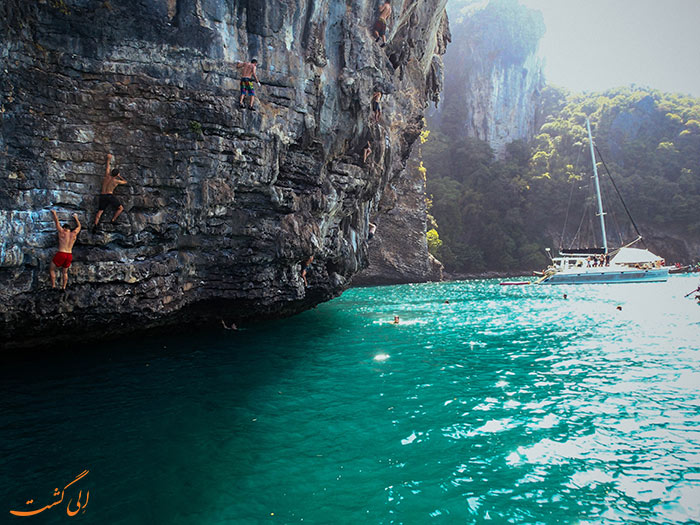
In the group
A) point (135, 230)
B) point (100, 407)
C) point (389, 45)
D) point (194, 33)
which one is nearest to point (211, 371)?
point (100, 407)

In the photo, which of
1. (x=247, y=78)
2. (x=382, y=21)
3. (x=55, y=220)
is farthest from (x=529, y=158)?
(x=55, y=220)

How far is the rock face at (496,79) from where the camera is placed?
7150 centimetres

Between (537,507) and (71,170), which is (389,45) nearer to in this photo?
(71,170)

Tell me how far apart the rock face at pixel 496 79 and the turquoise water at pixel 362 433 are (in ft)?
224

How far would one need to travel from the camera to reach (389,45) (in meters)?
17.6

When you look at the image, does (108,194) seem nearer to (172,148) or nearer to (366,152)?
(172,148)

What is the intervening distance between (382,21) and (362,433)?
15.5 meters

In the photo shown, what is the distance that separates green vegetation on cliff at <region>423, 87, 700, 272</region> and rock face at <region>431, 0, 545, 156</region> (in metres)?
5.25

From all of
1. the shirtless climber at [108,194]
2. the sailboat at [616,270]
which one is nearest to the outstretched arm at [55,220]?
the shirtless climber at [108,194]

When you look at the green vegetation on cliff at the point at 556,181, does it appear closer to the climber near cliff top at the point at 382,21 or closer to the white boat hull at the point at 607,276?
the white boat hull at the point at 607,276

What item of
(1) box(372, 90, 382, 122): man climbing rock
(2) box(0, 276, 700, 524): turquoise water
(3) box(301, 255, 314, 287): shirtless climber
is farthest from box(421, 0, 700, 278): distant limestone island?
(2) box(0, 276, 700, 524): turquoise water

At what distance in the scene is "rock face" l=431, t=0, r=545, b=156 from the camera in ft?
235

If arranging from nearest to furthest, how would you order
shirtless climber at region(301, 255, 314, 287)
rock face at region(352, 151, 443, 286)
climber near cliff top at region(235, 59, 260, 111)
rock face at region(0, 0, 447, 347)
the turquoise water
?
the turquoise water → rock face at region(0, 0, 447, 347) → climber near cliff top at region(235, 59, 260, 111) → shirtless climber at region(301, 255, 314, 287) → rock face at region(352, 151, 443, 286)

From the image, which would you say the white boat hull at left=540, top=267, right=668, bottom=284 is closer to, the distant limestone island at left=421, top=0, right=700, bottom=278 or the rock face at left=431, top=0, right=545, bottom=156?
the distant limestone island at left=421, top=0, right=700, bottom=278
